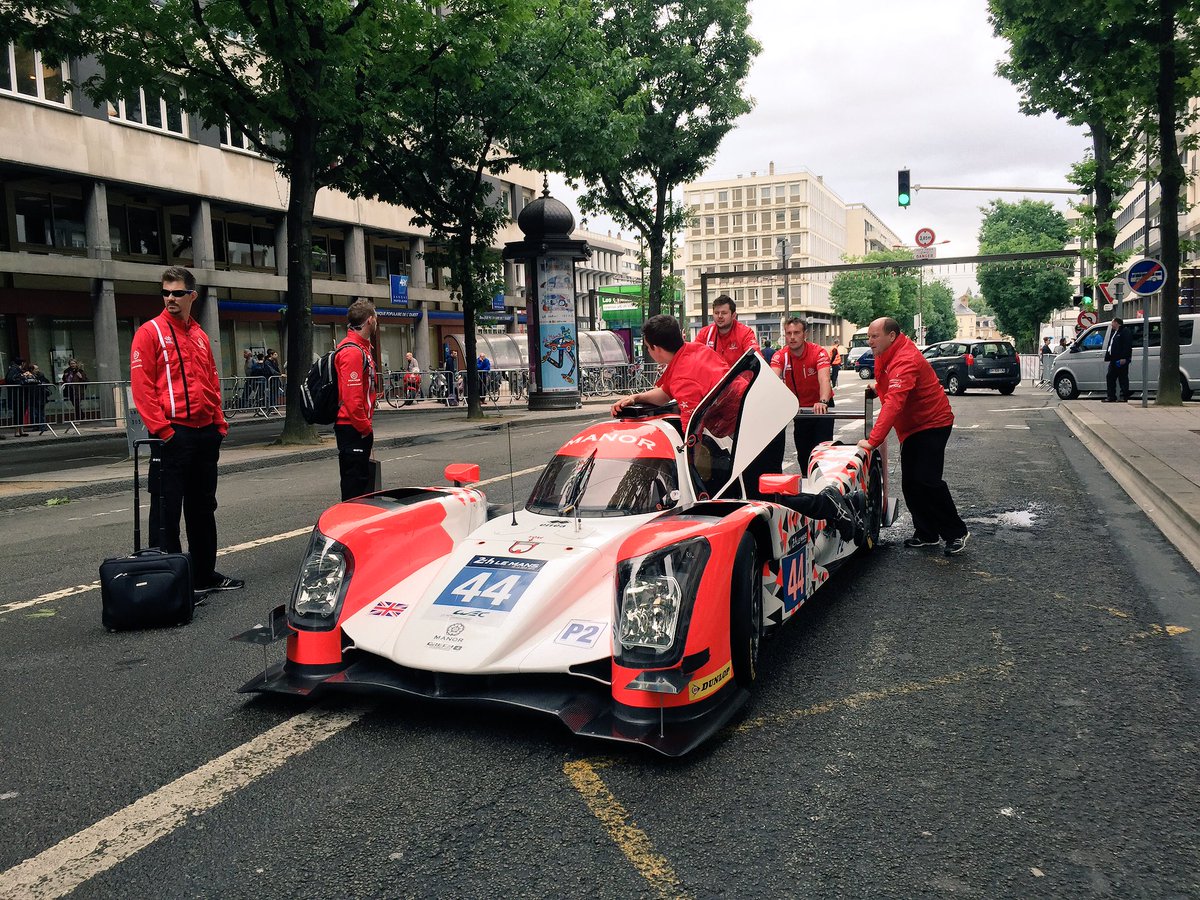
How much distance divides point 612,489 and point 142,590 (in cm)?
259

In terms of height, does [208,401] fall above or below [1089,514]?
above

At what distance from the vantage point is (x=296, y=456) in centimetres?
1508

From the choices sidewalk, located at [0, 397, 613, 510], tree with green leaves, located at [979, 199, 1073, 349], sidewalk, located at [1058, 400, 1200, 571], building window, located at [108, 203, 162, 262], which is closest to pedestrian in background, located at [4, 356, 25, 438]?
sidewalk, located at [0, 397, 613, 510]

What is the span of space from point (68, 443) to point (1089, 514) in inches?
730

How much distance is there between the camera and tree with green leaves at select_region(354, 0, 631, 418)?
21.8 m

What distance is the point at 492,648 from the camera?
347cm

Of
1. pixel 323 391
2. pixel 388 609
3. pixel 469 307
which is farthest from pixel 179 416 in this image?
pixel 469 307

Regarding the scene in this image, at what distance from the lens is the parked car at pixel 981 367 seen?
1110 inches

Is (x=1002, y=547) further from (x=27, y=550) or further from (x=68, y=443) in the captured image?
(x=68, y=443)

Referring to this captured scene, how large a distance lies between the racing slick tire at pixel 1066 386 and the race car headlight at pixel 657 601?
2339cm

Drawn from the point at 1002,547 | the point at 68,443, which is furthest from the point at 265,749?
the point at 68,443

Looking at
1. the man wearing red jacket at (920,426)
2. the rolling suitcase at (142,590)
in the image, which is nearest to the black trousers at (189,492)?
the rolling suitcase at (142,590)

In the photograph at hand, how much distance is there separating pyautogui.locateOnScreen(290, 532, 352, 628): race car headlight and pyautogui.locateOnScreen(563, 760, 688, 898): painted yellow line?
4.08 ft

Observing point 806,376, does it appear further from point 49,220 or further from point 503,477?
point 49,220
